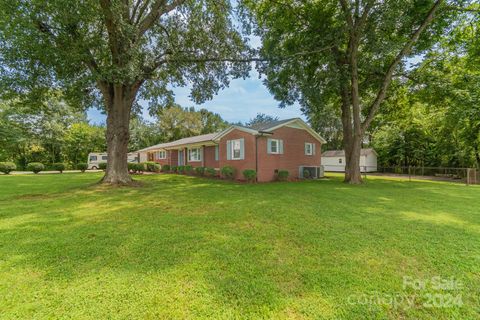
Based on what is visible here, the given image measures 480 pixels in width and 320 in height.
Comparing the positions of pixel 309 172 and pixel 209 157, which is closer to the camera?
pixel 309 172

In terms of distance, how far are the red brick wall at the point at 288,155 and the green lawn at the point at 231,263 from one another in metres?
8.64

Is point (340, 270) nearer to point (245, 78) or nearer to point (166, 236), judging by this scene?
point (166, 236)

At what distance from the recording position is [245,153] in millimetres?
15055

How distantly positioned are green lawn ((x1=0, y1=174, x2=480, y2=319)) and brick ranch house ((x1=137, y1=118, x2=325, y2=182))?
8.69 meters

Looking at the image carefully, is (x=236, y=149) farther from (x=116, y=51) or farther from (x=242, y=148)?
(x=116, y=51)

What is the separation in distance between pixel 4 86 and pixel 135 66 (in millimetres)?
6189

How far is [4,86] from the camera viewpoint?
10.2 m

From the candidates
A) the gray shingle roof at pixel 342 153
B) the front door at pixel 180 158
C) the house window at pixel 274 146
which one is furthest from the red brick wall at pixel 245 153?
the gray shingle roof at pixel 342 153

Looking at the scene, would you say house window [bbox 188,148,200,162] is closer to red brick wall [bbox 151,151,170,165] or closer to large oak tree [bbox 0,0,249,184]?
red brick wall [bbox 151,151,170,165]

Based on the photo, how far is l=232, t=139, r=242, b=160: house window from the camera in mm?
15496

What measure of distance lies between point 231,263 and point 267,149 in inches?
476

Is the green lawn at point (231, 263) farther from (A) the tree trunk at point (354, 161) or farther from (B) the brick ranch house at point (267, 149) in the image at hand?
(B) the brick ranch house at point (267, 149)

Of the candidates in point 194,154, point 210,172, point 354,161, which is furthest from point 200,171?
point 354,161

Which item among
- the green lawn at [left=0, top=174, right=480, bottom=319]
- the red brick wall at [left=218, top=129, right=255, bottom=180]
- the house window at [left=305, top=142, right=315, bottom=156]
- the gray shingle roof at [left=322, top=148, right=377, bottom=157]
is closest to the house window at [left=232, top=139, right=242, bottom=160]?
the red brick wall at [left=218, top=129, right=255, bottom=180]
